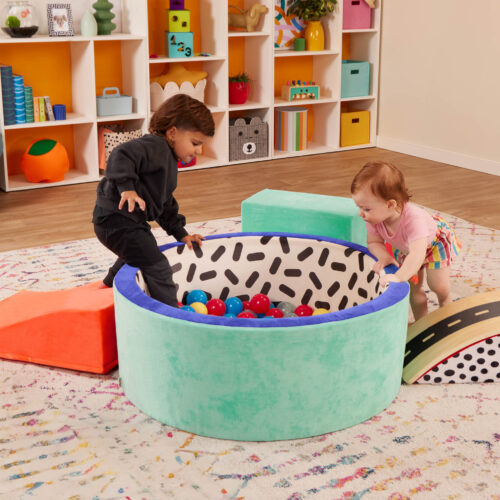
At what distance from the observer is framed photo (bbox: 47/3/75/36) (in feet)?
14.1

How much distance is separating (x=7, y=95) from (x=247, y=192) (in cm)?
142

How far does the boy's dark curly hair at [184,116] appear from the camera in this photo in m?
2.15

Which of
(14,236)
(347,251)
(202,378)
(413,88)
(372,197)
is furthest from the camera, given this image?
(413,88)

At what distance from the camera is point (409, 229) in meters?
2.20

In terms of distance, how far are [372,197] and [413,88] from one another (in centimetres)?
336

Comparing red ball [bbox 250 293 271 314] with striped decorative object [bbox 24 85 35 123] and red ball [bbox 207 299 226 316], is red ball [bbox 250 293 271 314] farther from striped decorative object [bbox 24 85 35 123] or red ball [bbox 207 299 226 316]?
striped decorative object [bbox 24 85 35 123]

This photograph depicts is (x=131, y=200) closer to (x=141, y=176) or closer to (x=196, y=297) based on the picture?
(x=141, y=176)

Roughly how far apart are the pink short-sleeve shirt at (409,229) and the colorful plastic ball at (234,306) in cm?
51

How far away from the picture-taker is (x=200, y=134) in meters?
2.18

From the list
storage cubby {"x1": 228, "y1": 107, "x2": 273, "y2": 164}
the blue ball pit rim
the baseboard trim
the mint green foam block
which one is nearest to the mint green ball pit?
the blue ball pit rim

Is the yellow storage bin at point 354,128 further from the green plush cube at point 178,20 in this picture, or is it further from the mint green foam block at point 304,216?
the mint green foam block at point 304,216

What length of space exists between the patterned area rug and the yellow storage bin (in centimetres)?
354

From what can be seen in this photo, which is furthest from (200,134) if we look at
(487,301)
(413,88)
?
(413,88)

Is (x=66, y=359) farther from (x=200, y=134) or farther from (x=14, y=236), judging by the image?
(x=14, y=236)
